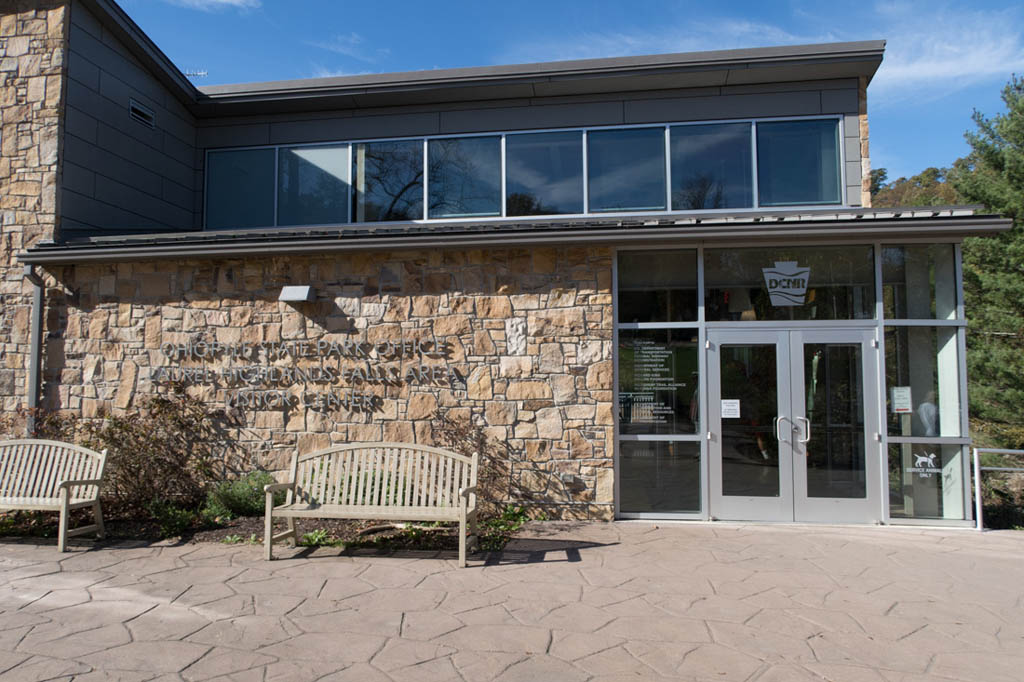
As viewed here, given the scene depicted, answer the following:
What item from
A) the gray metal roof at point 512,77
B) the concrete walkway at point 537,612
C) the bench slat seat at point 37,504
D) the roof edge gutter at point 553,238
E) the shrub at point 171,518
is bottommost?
the concrete walkway at point 537,612

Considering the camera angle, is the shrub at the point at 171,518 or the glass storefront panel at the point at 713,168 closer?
the shrub at the point at 171,518

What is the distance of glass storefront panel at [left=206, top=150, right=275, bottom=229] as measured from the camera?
11.3m

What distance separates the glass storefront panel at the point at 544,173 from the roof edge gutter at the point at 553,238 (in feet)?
9.60

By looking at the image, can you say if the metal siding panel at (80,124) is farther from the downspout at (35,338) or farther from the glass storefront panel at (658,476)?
the glass storefront panel at (658,476)

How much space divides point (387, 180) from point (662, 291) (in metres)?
5.34

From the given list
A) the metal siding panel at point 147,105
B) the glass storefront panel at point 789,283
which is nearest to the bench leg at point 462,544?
the glass storefront panel at point 789,283

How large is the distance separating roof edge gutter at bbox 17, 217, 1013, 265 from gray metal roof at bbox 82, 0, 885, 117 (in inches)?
140

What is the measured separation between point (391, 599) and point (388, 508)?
120 centimetres

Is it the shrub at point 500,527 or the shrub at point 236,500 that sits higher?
the shrub at point 236,500

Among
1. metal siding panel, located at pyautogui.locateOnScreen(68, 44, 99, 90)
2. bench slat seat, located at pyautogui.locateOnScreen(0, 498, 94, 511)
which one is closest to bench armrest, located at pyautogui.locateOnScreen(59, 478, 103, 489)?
bench slat seat, located at pyautogui.locateOnScreen(0, 498, 94, 511)

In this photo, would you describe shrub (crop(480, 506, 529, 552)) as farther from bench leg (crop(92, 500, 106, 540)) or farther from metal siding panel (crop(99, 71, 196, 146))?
metal siding panel (crop(99, 71, 196, 146))

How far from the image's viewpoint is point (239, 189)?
11461 mm

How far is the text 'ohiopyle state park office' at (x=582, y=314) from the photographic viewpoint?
7520 millimetres

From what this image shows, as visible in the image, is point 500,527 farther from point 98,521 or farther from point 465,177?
point 465,177
